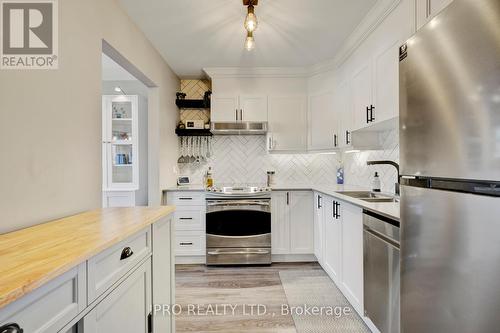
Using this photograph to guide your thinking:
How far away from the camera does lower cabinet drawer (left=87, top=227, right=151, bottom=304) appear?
850mm

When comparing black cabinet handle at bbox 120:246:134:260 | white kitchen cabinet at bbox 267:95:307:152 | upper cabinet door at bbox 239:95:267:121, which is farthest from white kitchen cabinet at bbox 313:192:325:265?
black cabinet handle at bbox 120:246:134:260

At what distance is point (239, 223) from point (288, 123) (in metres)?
1.51

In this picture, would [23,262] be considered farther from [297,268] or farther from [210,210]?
[297,268]

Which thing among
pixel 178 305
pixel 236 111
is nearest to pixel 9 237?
pixel 178 305

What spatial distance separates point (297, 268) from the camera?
10.0 ft

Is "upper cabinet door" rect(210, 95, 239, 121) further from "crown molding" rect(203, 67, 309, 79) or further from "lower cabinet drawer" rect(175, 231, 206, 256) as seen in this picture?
"lower cabinet drawer" rect(175, 231, 206, 256)

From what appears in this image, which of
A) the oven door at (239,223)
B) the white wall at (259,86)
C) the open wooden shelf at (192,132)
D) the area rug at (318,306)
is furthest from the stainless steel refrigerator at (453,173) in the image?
the open wooden shelf at (192,132)

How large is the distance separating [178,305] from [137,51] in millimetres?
2337

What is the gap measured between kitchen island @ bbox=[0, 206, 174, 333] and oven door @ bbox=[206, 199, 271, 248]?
5.14 ft

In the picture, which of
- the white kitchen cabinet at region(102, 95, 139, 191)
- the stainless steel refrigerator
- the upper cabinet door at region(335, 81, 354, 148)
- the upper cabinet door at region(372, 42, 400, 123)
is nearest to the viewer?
the stainless steel refrigerator

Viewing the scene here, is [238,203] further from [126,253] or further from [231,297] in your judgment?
[126,253]

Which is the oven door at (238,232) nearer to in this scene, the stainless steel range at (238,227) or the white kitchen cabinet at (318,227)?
the stainless steel range at (238,227)

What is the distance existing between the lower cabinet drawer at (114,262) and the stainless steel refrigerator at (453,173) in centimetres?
122

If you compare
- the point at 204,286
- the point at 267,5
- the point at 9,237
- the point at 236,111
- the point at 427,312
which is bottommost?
the point at 204,286
